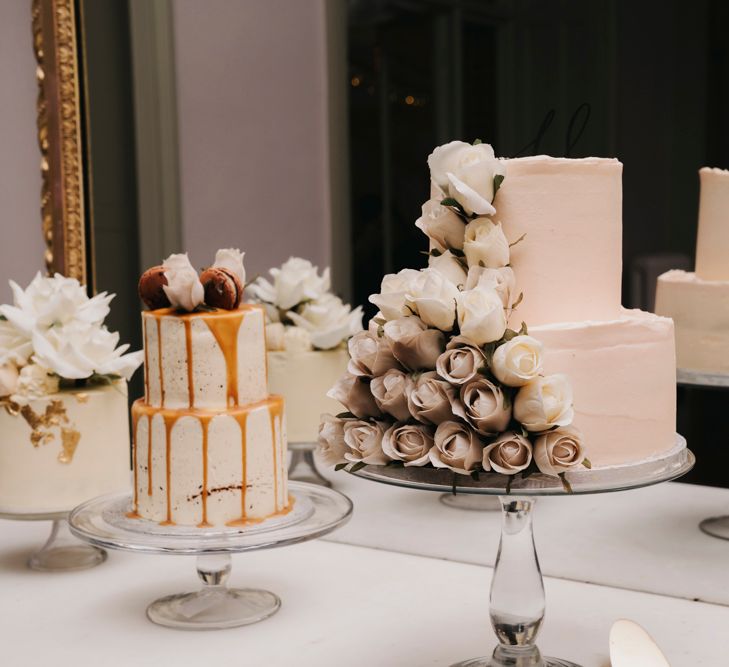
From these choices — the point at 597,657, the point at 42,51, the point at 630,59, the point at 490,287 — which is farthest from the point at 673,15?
the point at 42,51

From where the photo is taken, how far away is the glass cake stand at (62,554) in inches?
43.1

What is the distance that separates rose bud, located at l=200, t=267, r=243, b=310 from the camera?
0.90 meters

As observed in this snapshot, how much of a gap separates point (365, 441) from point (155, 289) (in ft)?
1.05

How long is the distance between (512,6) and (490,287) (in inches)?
24.4

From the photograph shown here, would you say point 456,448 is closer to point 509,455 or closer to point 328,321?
point 509,455

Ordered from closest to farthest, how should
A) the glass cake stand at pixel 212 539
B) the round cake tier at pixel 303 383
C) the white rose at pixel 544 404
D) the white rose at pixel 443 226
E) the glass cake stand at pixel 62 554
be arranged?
the white rose at pixel 544 404
the white rose at pixel 443 226
the glass cake stand at pixel 212 539
the glass cake stand at pixel 62 554
the round cake tier at pixel 303 383

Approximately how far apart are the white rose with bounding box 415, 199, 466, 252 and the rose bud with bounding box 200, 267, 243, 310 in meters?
0.22

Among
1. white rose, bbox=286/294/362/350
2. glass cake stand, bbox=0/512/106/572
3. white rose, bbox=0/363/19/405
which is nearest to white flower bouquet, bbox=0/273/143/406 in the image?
white rose, bbox=0/363/19/405

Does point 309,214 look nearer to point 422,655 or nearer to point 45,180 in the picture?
point 45,180

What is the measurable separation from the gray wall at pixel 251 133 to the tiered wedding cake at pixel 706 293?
466 mm

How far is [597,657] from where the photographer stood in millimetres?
844

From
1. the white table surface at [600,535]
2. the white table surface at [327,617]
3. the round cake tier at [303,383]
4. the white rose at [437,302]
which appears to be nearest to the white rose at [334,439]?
the white rose at [437,302]

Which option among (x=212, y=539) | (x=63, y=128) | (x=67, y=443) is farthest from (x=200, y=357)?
(x=63, y=128)

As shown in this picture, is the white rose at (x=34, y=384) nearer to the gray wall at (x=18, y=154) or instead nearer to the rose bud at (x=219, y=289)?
the rose bud at (x=219, y=289)
